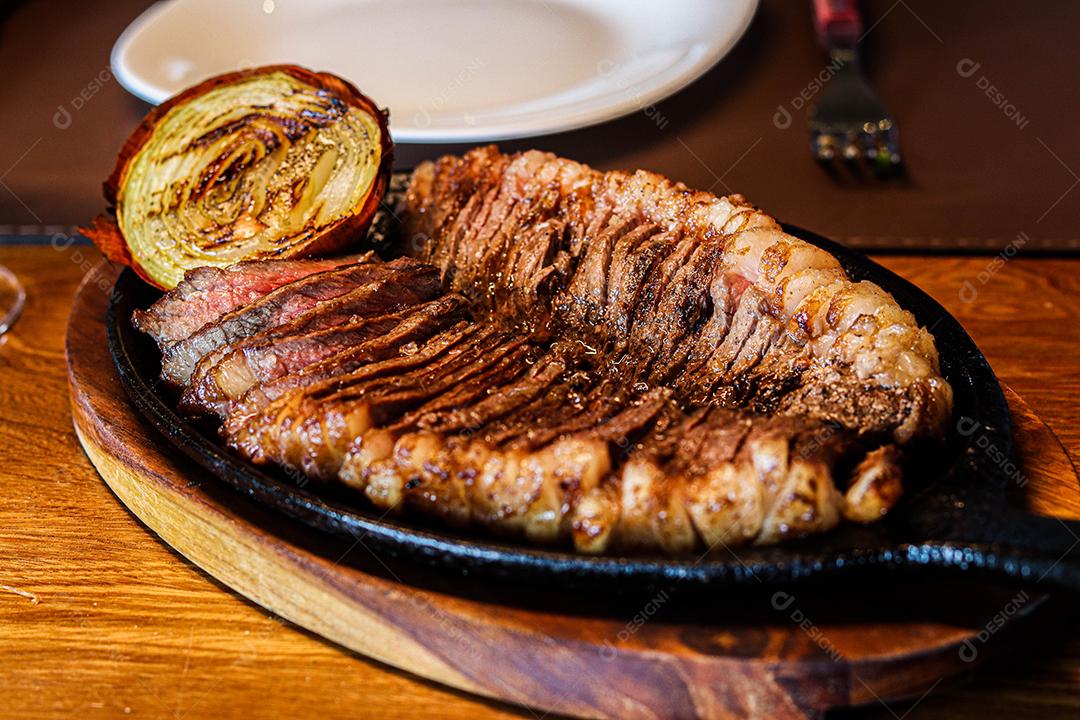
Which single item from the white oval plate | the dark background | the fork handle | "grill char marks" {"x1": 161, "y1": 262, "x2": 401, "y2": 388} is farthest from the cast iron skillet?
the fork handle

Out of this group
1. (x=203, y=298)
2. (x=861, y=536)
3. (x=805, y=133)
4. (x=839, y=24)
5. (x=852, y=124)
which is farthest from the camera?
(x=839, y=24)

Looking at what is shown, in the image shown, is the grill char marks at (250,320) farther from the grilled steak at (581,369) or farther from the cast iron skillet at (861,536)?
the cast iron skillet at (861,536)

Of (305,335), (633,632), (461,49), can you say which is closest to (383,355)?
(305,335)

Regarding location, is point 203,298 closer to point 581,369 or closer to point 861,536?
point 581,369

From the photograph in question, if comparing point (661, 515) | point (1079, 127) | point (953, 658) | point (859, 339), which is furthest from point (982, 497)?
point (1079, 127)

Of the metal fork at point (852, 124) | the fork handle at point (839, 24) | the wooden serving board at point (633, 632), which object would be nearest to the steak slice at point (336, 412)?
the wooden serving board at point (633, 632)

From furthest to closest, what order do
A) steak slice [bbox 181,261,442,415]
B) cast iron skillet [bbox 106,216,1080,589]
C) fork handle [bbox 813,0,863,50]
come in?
fork handle [bbox 813,0,863,50], steak slice [bbox 181,261,442,415], cast iron skillet [bbox 106,216,1080,589]

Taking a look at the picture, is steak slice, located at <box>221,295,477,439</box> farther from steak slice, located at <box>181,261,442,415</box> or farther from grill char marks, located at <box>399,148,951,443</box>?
grill char marks, located at <box>399,148,951,443</box>

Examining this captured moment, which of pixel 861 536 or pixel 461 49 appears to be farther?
pixel 461 49
